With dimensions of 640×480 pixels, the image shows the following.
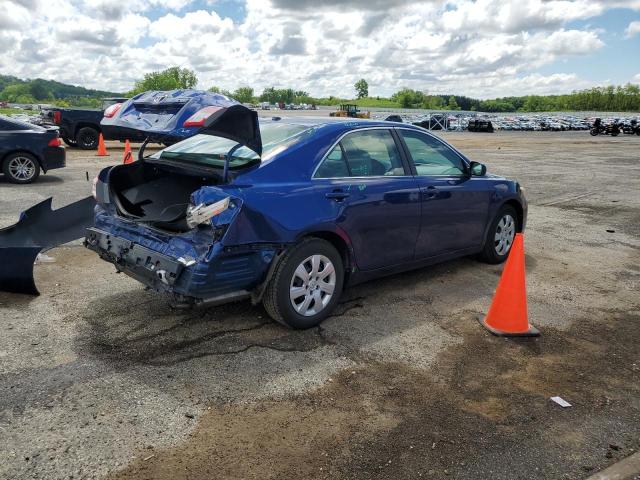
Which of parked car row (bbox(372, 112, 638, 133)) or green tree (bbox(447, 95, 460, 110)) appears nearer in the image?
parked car row (bbox(372, 112, 638, 133))

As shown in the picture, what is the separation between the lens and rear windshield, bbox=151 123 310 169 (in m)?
4.22

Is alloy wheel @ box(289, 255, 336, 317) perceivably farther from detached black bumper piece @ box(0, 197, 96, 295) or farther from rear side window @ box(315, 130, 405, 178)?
detached black bumper piece @ box(0, 197, 96, 295)

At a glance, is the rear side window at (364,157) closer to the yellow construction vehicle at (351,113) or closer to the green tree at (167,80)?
the yellow construction vehicle at (351,113)

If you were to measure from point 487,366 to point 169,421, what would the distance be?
2233 millimetres

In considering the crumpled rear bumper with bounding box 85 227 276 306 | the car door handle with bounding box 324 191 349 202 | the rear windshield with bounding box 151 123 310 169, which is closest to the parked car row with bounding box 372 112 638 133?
the rear windshield with bounding box 151 123 310 169

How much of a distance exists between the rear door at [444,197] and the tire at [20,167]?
9.09 m

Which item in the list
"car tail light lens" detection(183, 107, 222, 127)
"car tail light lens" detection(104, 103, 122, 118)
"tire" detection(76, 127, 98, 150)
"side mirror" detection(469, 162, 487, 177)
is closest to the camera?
"car tail light lens" detection(183, 107, 222, 127)

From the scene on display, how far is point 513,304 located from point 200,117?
289 cm

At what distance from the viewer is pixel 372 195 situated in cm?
468

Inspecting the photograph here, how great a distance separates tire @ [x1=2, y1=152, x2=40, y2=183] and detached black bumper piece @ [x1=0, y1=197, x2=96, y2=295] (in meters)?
6.49

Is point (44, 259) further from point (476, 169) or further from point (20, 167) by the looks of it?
point (20, 167)

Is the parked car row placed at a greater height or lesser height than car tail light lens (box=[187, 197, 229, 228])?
greater

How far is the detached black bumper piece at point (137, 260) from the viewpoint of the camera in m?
3.86

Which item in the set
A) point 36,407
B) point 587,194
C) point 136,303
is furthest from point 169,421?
point 587,194
